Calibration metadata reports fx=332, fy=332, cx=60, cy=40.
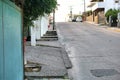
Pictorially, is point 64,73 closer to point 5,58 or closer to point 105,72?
point 105,72

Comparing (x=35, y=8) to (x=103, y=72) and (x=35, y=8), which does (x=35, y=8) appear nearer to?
(x=35, y=8)

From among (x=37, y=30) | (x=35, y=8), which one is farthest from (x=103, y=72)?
(x=37, y=30)

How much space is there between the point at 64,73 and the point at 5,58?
228 inches

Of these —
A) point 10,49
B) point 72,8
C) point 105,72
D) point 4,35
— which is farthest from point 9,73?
point 72,8

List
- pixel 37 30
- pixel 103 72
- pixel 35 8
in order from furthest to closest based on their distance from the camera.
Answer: pixel 37 30 → pixel 103 72 → pixel 35 8

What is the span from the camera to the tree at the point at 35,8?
9.48m

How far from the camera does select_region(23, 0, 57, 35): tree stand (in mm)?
9477

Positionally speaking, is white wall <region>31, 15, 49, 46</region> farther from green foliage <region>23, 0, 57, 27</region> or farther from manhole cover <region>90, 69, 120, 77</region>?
manhole cover <region>90, 69, 120, 77</region>

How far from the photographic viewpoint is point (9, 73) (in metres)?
4.87

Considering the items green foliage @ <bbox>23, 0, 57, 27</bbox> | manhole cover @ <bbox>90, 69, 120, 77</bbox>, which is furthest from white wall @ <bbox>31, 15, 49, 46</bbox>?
manhole cover @ <bbox>90, 69, 120, 77</bbox>

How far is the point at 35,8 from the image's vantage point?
9641 mm

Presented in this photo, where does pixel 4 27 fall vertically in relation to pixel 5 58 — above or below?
above

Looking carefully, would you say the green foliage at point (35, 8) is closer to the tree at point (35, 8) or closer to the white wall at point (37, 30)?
the tree at point (35, 8)

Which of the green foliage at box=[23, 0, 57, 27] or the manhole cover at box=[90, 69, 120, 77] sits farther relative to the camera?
the manhole cover at box=[90, 69, 120, 77]
